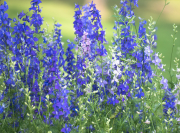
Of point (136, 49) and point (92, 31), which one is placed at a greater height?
point (92, 31)

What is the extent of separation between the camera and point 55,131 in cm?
259

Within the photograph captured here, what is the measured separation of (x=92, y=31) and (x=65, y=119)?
1.15 m

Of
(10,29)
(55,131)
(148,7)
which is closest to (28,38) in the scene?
(10,29)

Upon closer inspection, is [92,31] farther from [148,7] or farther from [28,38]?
[148,7]

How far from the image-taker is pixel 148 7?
34.8ft

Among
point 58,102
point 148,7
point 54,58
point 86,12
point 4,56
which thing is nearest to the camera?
point 58,102

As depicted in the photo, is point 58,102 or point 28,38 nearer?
point 58,102

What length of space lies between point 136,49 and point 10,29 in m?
1.59

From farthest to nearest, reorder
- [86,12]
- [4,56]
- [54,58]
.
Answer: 1. [86,12]
2. [4,56]
3. [54,58]

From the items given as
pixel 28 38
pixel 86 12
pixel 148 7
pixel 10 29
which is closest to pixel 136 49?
pixel 86 12

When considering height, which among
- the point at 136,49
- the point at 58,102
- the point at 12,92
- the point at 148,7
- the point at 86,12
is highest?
the point at 148,7

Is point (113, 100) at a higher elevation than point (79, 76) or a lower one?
lower

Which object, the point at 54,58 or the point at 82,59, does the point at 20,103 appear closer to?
the point at 54,58

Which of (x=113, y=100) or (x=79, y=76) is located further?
(x=79, y=76)
